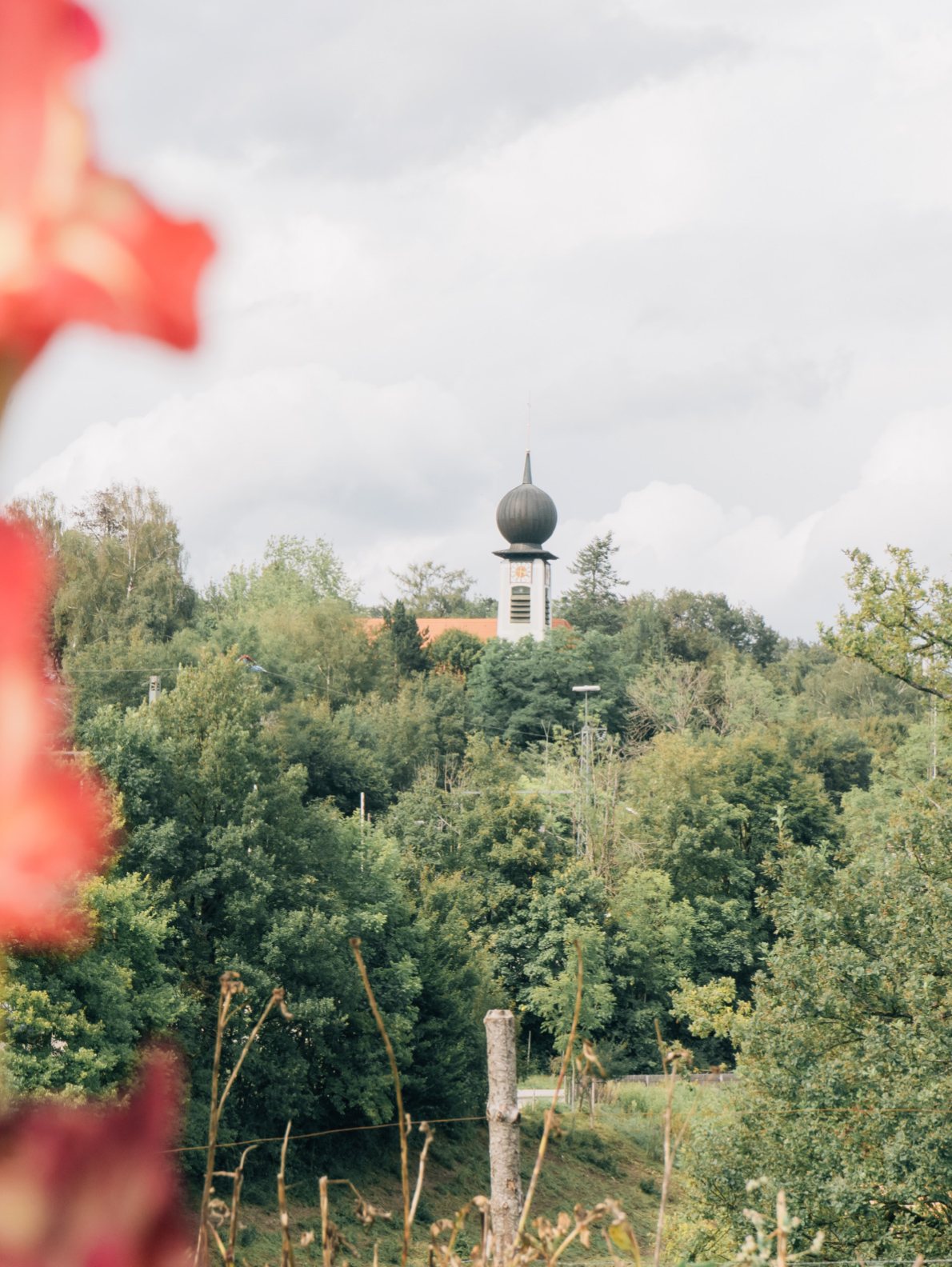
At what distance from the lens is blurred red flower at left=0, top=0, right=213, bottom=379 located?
10.4 inches

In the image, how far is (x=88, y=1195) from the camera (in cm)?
29

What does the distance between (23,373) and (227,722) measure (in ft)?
97.4

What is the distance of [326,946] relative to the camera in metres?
28.0

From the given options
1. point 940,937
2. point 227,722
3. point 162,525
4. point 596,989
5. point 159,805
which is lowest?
point 596,989

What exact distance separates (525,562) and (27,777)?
71739 millimetres

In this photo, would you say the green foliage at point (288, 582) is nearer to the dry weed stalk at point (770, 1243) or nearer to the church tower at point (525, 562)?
the church tower at point (525, 562)

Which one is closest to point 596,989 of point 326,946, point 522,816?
point 522,816

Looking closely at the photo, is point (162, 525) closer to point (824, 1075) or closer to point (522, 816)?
point (522, 816)

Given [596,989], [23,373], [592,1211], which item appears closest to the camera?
[23,373]

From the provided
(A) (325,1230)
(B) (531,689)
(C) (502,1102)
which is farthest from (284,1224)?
(B) (531,689)

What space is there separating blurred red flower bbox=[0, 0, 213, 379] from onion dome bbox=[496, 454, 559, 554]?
7177cm

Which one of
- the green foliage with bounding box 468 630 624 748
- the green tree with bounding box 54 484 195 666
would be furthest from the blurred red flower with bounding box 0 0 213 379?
the green foliage with bounding box 468 630 624 748

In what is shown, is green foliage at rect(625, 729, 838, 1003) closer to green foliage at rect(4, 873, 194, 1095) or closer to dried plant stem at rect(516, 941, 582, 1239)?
green foliage at rect(4, 873, 194, 1095)

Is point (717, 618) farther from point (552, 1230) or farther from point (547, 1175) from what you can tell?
point (552, 1230)
